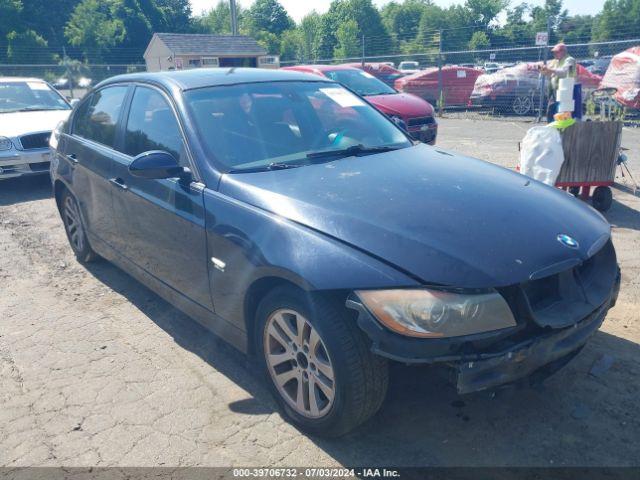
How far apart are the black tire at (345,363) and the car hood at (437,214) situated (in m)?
0.33

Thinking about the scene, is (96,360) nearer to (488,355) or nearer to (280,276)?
(280,276)

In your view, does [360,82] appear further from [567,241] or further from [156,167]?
[567,241]

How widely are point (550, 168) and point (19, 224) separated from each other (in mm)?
6128

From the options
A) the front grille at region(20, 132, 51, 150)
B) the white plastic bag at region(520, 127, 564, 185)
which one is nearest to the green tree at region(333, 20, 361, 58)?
the front grille at region(20, 132, 51, 150)

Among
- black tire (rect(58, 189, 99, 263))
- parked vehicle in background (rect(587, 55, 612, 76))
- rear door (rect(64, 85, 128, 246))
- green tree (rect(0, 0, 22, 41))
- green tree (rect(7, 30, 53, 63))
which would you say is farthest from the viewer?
green tree (rect(0, 0, 22, 41))

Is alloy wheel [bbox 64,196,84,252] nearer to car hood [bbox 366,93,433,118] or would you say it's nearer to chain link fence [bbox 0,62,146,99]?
car hood [bbox 366,93,433,118]

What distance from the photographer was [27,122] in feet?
28.4

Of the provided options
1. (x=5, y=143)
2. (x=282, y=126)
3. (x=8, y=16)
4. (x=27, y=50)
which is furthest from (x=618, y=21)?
(x=8, y=16)

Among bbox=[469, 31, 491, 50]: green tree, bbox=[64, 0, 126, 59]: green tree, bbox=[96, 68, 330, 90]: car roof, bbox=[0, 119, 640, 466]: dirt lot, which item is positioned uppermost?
bbox=[64, 0, 126, 59]: green tree

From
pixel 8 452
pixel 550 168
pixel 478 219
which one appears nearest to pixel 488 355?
pixel 478 219

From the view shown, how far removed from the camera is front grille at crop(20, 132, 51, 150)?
8194 mm

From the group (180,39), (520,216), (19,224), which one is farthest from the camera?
(180,39)

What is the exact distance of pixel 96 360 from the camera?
144 inches

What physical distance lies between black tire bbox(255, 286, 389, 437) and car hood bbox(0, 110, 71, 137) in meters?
7.23
